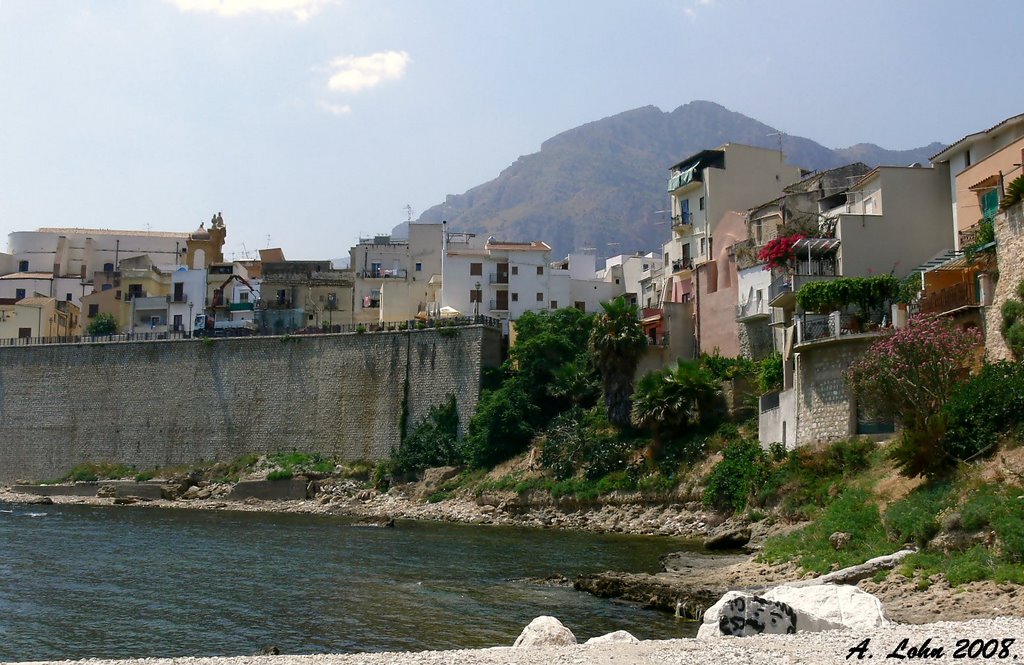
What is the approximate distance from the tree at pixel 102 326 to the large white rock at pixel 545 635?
175 ft

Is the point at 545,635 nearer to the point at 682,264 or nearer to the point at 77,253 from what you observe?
the point at 682,264

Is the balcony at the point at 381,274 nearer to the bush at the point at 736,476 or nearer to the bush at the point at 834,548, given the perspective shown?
the bush at the point at 736,476

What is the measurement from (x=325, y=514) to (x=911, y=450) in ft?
86.5

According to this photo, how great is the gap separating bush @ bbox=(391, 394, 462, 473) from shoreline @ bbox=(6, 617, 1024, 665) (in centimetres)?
3208

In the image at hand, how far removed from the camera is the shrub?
19875 millimetres

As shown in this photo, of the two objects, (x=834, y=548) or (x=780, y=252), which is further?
(x=780, y=252)

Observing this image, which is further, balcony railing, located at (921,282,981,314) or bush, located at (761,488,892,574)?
balcony railing, located at (921,282,981,314)

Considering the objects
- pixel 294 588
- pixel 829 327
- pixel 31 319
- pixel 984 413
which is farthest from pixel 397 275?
pixel 984 413

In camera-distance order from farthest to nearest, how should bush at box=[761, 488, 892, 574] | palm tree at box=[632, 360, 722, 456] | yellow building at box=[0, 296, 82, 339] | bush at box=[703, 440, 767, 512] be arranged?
yellow building at box=[0, 296, 82, 339], palm tree at box=[632, 360, 722, 456], bush at box=[703, 440, 767, 512], bush at box=[761, 488, 892, 574]

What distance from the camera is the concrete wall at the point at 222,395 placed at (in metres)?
47.5

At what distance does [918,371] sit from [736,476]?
8.71 m

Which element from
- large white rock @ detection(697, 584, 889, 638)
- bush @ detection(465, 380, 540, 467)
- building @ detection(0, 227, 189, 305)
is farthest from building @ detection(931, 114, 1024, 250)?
building @ detection(0, 227, 189, 305)

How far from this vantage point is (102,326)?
61.5 m

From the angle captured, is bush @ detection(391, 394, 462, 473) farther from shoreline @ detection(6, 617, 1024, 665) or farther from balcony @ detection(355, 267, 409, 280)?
shoreline @ detection(6, 617, 1024, 665)
